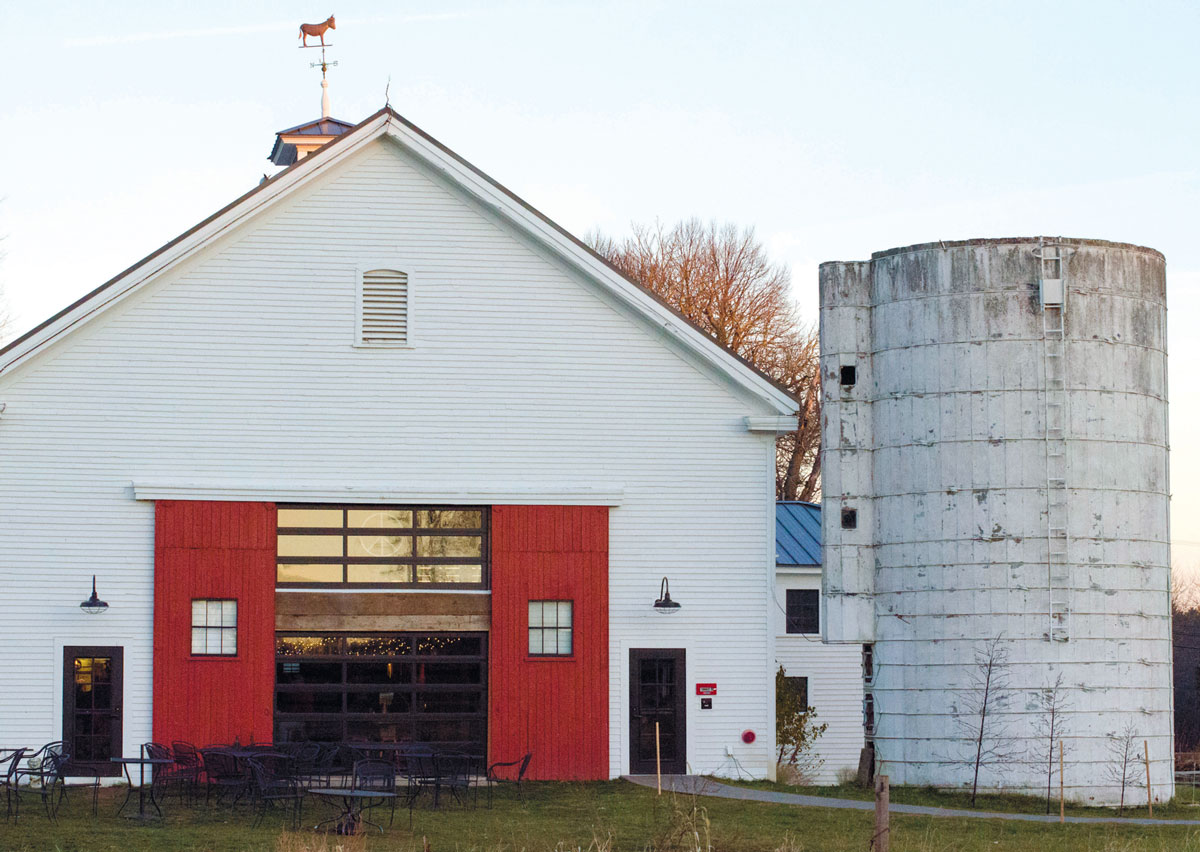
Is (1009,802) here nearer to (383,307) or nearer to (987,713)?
(987,713)

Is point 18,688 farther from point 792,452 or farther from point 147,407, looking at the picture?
point 792,452

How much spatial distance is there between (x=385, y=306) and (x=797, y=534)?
11.2m

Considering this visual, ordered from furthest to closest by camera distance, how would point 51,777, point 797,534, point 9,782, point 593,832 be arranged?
point 797,534, point 51,777, point 9,782, point 593,832

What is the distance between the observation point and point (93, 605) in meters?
23.5

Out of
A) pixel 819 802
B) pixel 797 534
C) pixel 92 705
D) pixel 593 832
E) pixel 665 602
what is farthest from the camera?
pixel 797 534

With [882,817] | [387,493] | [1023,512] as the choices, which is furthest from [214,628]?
[882,817]

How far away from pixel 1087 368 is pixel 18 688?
16.0 metres

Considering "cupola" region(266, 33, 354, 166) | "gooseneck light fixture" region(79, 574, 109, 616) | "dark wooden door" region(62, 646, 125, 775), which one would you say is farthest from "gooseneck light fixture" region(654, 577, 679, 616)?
"cupola" region(266, 33, 354, 166)

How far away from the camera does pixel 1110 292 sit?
2281 cm

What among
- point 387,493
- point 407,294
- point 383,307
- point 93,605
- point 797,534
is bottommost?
point 93,605

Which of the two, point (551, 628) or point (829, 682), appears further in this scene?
point (829, 682)

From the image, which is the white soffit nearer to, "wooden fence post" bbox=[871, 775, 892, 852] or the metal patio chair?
the metal patio chair

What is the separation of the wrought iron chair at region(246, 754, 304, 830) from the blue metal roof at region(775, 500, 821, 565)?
36.2 feet

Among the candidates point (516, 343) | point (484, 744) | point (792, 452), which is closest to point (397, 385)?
point (516, 343)
